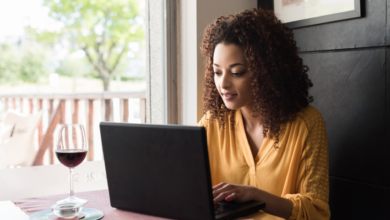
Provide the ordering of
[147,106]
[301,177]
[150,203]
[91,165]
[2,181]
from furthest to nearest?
[147,106]
[91,165]
[2,181]
[301,177]
[150,203]

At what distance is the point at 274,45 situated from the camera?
1412 millimetres

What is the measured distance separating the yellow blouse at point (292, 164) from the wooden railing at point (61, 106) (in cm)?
75

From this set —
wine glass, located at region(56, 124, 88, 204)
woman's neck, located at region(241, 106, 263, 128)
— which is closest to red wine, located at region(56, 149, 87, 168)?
wine glass, located at region(56, 124, 88, 204)

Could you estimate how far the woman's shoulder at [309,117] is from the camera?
4.39ft

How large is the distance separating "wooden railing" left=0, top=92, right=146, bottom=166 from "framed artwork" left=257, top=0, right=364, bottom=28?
0.86 m

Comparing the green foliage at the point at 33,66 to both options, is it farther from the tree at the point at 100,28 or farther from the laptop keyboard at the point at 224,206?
the laptop keyboard at the point at 224,206

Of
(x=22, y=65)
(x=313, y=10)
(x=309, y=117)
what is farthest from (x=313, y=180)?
(x=22, y=65)

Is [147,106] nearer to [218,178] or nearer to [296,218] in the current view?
[218,178]

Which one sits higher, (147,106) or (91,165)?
(147,106)

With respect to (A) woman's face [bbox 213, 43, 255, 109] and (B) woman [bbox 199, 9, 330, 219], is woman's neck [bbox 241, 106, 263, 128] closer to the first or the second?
(B) woman [bbox 199, 9, 330, 219]

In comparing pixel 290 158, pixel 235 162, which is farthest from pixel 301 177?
pixel 235 162

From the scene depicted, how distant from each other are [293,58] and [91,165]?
115 centimetres

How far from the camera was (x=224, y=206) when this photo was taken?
95 cm

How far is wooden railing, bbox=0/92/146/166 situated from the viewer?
170cm
